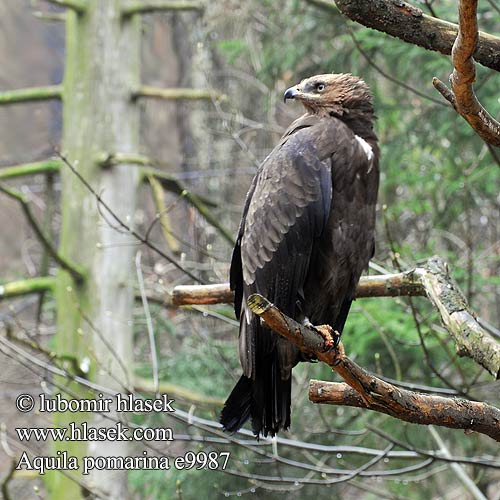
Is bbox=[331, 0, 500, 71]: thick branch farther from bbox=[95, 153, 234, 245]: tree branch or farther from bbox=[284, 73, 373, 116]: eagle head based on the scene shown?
bbox=[95, 153, 234, 245]: tree branch

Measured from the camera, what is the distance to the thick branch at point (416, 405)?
281cm

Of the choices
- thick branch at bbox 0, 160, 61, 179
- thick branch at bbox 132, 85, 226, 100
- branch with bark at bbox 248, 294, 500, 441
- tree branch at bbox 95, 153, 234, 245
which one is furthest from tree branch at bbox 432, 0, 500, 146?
thick branch at bbox 0, 160, 61, 179

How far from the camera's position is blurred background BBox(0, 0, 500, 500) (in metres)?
5.25

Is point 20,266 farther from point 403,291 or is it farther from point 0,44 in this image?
point 403,291

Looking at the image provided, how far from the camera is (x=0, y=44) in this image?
15.9m

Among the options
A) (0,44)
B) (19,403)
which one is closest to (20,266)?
(0,44)

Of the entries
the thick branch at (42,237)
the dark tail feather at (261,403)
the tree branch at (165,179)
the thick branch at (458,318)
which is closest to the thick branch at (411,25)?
the thick branch at (458,318)

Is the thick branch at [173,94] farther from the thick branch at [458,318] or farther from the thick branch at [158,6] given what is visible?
the thick branch at [458,318]

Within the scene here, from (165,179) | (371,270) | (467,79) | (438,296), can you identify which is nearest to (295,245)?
(438,296)

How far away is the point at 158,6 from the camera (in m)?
7.59

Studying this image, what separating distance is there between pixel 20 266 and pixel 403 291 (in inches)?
449

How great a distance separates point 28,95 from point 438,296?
5017 millimetres

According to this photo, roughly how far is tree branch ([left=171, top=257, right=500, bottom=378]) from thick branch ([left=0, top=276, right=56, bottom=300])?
2.93 metres

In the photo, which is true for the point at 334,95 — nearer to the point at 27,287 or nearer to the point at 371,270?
the point at 371,270
